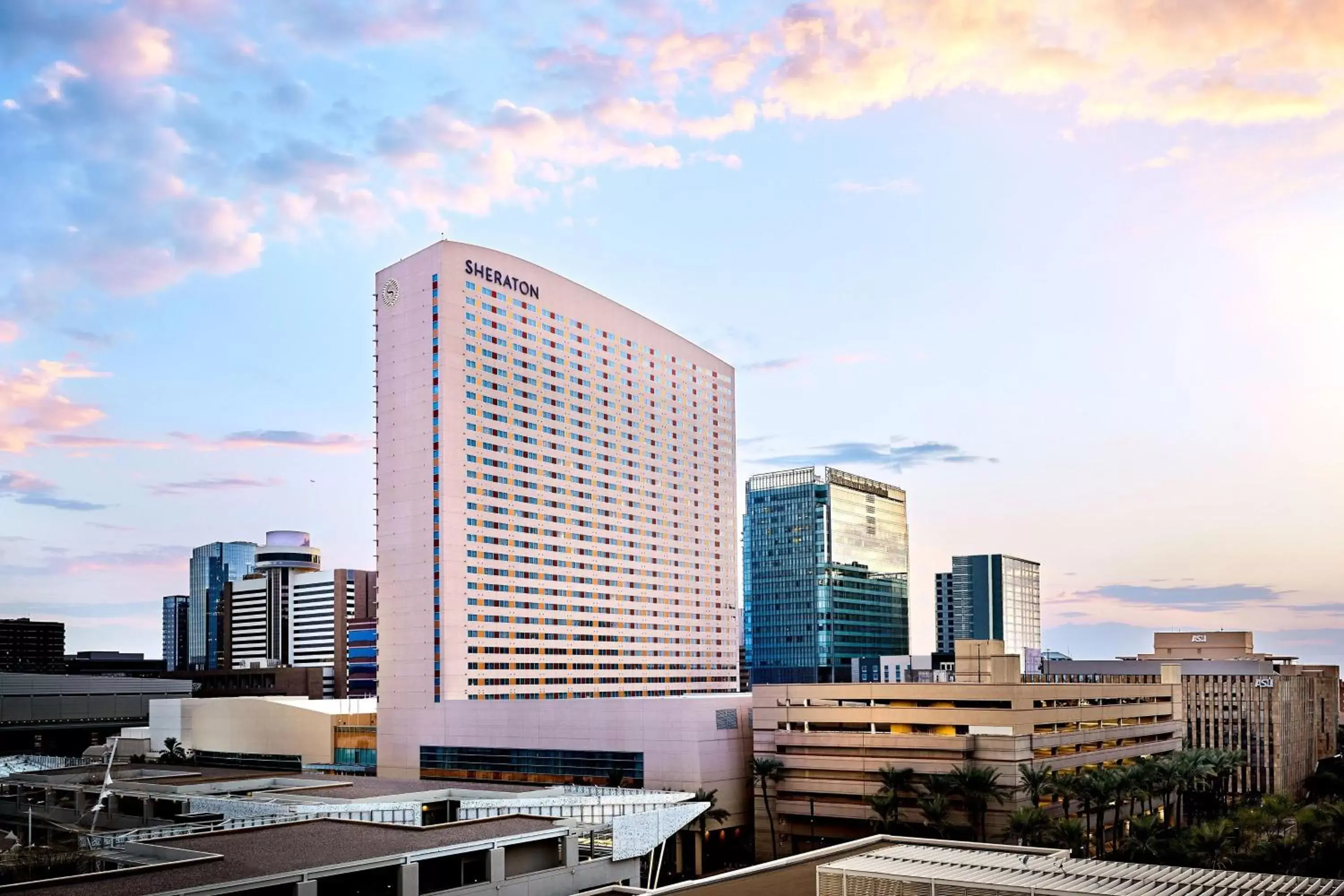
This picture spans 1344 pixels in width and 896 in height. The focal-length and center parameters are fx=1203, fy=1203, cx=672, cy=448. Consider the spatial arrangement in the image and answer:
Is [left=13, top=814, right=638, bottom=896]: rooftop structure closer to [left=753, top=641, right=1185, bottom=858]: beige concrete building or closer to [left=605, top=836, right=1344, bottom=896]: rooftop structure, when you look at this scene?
[left=605, top=836, right=1344, bottom=896]: rooftop structure

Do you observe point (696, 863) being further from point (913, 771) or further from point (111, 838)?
point (111, 838)

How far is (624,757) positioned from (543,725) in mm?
11690

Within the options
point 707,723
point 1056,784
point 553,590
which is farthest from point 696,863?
point 553,590

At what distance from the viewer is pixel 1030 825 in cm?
8500

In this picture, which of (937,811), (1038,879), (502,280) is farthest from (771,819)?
(502,280)

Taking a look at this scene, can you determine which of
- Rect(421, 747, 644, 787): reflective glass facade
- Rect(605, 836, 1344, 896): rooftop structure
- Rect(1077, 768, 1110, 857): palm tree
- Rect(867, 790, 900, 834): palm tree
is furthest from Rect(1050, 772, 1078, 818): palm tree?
Rect(605, 836, 1344, 896): rooftop structure

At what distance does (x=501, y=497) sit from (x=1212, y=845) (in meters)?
102

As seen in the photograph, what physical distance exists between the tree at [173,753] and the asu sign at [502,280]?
72.2 metres

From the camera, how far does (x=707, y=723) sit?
112 m

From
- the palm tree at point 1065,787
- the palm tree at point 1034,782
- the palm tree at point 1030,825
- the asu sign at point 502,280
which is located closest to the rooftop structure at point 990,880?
the palm tree at point 1030,825

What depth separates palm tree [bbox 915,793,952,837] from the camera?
9312cm

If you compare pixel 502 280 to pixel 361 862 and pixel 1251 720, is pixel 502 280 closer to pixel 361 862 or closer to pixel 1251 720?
pixel 361 862

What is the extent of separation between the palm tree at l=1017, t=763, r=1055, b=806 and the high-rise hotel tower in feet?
215

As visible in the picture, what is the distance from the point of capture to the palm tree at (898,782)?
323ft
